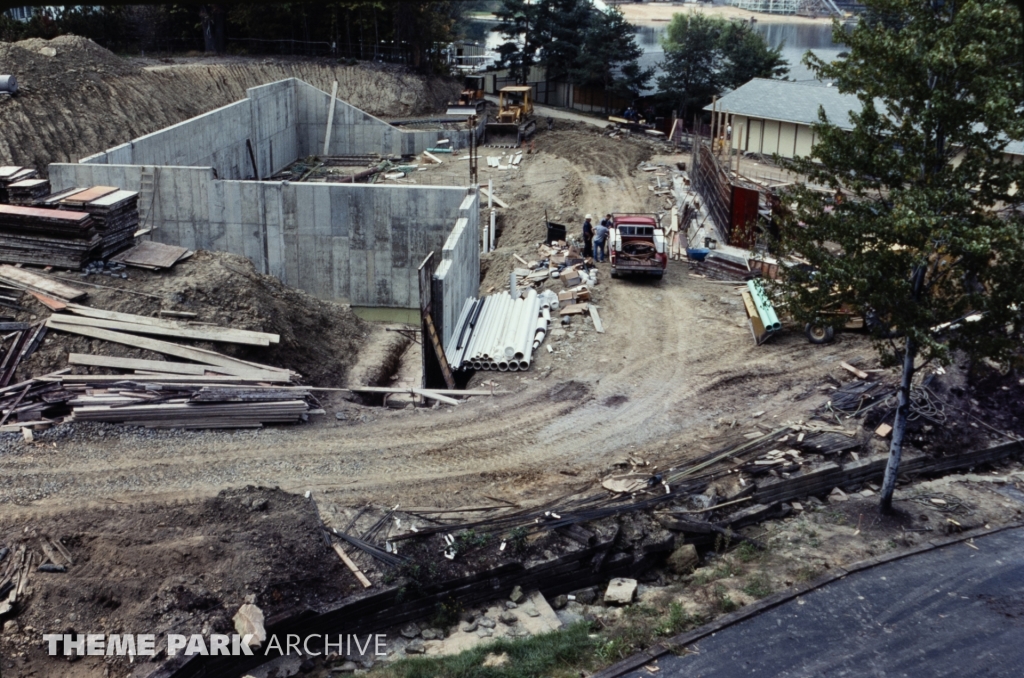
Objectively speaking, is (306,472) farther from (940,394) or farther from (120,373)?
(940,394)

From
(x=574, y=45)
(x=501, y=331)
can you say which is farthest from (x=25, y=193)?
(x=574, y=45)

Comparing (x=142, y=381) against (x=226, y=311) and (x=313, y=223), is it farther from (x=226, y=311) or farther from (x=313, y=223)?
(x=313, y=223)

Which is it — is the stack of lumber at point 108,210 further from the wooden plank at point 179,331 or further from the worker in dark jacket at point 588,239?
the worker in dark jacket at point 588,239

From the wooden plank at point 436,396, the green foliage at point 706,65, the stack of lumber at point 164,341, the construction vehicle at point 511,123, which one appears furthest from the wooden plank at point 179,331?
the green foliage at point 706,65

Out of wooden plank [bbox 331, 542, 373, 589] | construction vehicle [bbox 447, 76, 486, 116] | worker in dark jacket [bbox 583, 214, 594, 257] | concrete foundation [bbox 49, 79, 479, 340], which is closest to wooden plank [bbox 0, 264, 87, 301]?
concrete foundation [bbox 49, 79, 479, 340]

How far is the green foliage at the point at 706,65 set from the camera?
46.4m

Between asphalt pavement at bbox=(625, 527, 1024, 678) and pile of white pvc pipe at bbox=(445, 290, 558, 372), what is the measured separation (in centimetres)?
876

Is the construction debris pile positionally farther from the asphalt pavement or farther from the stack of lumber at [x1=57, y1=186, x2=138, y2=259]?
the asphalt pavement

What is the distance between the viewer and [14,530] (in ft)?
38.8

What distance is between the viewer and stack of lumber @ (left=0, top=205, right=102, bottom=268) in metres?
18.2

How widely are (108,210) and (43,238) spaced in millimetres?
1372

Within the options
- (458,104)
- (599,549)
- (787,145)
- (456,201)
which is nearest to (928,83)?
(599,549)

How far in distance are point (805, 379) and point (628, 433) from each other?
428 centimetres

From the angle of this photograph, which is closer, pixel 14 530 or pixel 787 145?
pixel 14 530
